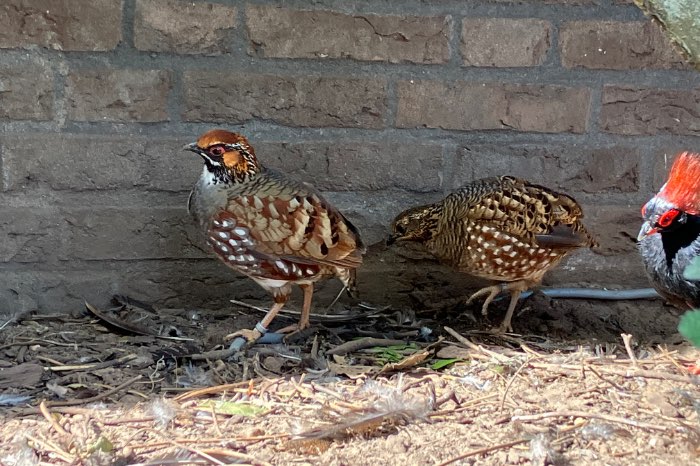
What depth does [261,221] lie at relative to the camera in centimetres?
329

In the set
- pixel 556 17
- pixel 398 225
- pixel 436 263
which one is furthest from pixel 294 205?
pixel 556 17

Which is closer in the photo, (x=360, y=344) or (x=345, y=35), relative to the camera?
(x=360, y=344)

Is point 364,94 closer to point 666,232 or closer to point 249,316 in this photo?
point 249,316

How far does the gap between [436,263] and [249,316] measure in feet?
3.21

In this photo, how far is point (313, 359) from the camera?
3.14m

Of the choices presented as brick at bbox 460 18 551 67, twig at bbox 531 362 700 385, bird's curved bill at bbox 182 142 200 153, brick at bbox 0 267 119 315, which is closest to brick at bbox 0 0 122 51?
bird's curved bill at bbox 182 142 200 153

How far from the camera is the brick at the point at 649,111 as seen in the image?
12.2ft

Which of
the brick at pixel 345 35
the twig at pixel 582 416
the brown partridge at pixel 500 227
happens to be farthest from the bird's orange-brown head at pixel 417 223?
the twig at pixel 582 416

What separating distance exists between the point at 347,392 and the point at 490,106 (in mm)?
1639

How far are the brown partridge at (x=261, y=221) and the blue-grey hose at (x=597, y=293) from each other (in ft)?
3.75

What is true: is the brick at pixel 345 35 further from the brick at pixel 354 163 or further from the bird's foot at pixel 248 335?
the bird's foot at pixel 248 335

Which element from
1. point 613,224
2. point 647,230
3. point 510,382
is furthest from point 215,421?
point 613,224

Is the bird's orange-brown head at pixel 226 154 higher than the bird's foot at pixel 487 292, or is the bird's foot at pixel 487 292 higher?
the bird's orange-brown head at pixel 226 154

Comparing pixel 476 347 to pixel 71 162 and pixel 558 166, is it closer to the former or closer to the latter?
pixel 558 166
